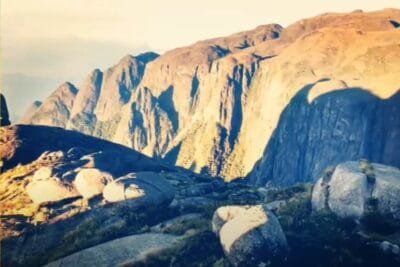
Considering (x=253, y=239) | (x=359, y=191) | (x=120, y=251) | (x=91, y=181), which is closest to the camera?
(x=253, y=239)

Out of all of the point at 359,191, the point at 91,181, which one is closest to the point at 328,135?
the point at 91,181

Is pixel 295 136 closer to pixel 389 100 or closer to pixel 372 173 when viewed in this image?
pixel 389 100

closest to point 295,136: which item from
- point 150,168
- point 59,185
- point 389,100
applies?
point 389,100

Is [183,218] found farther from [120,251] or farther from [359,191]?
[359,191]

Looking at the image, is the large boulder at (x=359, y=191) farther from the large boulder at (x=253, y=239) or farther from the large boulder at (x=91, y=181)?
the large boulder at (x=91, y=181)

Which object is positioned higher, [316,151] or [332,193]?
[332,193]

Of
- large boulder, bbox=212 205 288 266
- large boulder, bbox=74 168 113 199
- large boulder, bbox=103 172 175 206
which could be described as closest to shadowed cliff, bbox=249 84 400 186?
large boulder, bbox=74 168 113 199

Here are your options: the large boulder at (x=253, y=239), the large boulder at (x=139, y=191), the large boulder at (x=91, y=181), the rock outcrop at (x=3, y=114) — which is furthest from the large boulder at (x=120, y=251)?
the rock outcrop at (x=3, y=114)
